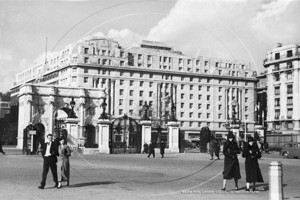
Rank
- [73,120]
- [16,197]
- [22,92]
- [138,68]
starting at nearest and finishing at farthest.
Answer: [16,197], [73,120], [22,92], [138,68]

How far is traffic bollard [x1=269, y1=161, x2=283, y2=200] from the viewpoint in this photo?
10.0 meters

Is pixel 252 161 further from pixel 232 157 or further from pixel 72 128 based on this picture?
pixel 72 128

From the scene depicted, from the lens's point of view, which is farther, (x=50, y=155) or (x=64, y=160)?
(x=64, y=160)

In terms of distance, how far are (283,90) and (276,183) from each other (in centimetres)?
6683

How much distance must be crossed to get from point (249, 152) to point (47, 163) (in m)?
6.12

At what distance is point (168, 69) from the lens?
290 feet

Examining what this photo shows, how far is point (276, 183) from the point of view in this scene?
1012 cm

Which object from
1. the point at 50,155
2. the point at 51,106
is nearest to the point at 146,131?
the point at 51,106

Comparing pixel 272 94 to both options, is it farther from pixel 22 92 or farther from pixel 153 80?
pixel 22 92

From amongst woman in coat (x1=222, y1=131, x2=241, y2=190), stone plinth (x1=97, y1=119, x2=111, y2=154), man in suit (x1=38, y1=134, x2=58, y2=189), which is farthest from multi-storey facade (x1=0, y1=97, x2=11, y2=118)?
woman in coat (x1=222, y1=131, x2=241, y2=190)

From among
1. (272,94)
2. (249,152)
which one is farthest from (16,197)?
(272,94)

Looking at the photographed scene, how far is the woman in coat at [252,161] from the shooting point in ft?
43.0

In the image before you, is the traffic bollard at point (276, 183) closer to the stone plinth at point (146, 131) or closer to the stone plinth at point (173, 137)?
the stone plinth at point (146, 131)

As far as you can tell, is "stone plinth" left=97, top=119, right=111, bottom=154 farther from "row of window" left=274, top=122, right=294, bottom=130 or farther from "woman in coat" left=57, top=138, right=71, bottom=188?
"row of window" left=274, top=122, right=294, bottom=130
